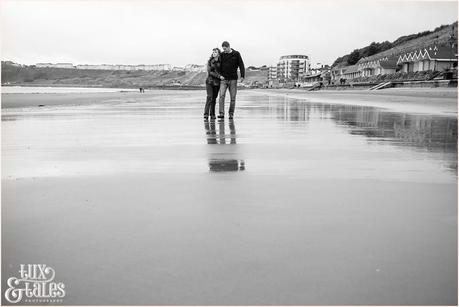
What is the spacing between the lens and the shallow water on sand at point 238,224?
1828mm

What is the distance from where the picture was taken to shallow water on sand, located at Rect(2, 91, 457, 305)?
6.00 feet

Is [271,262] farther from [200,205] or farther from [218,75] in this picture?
[218,75]

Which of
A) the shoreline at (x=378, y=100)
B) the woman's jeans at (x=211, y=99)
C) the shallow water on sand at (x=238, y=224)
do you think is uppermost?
the woman's jeans at (x=211, y=99)

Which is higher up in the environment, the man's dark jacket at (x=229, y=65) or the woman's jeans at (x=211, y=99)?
the man's dark jacket at (x=229, y=65)

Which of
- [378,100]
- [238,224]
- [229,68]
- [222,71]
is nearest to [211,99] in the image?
[222,71]

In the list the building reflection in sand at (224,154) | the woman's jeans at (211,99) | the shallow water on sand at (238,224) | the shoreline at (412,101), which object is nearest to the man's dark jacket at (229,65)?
the woman's jeans at (211,99)

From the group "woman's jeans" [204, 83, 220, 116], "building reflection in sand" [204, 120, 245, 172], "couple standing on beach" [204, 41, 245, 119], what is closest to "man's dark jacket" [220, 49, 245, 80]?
"couple standing on beach" [204, 41, 245, 119]

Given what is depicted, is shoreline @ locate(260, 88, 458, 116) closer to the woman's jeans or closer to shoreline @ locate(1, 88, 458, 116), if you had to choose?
shoreline @ locate(1, 88, 458, 116)

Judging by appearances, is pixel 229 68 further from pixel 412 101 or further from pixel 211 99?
pixel 412 101

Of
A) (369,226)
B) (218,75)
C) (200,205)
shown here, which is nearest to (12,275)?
(200,205)

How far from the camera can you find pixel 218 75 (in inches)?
429

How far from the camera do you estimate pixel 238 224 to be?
101 inches

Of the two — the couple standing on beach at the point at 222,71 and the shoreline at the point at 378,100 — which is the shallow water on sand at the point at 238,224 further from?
the shoreline at the point at 378,100

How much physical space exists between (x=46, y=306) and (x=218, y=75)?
9458mm
